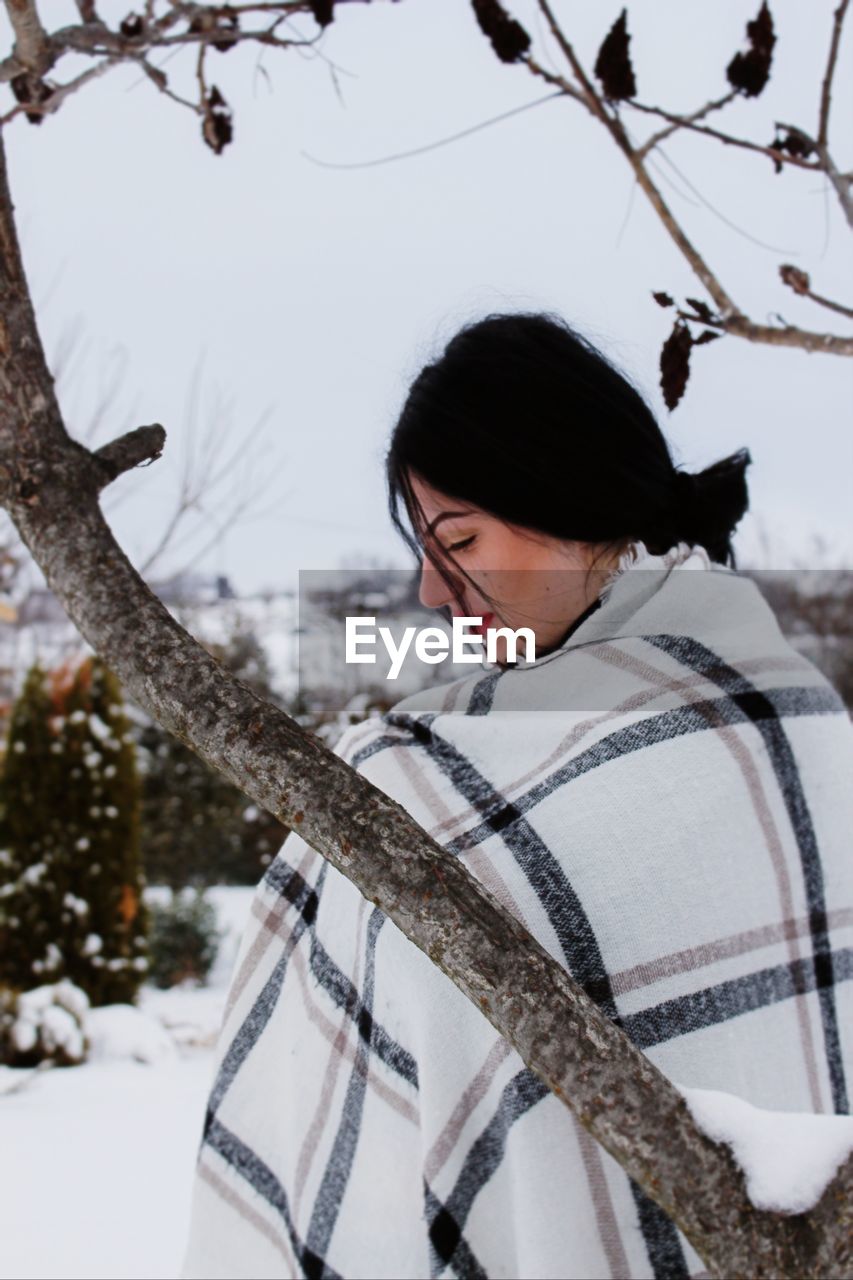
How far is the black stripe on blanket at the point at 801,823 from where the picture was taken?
1138mm

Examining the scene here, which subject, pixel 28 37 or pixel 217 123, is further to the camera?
pixel 217 123

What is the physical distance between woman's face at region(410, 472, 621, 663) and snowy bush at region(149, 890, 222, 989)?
586 centimetres

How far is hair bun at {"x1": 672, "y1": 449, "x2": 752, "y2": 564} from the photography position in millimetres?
1406

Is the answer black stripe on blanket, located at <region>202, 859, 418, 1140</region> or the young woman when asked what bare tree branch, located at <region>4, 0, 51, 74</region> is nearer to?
the young woman

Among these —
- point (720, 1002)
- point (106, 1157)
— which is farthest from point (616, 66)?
point (106, 1157)

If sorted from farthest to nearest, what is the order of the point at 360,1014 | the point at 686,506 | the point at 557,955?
the point at 686,506 < the point at 360,1014 < the point at 557,955

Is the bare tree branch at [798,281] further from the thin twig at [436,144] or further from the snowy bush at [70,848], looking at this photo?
the snowy bush at [70,848]

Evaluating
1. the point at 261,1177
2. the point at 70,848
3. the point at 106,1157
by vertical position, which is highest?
the point at 261,1177

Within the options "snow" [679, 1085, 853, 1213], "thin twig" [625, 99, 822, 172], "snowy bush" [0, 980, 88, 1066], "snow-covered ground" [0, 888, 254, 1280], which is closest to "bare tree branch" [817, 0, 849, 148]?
"thin twig" [625, 99, 822, 172]

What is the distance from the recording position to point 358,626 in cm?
160

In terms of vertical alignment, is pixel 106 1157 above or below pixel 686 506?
below

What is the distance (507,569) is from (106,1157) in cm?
211

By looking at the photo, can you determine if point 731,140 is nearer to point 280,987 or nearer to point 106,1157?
point 280,987

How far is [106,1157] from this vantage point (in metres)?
2.72
